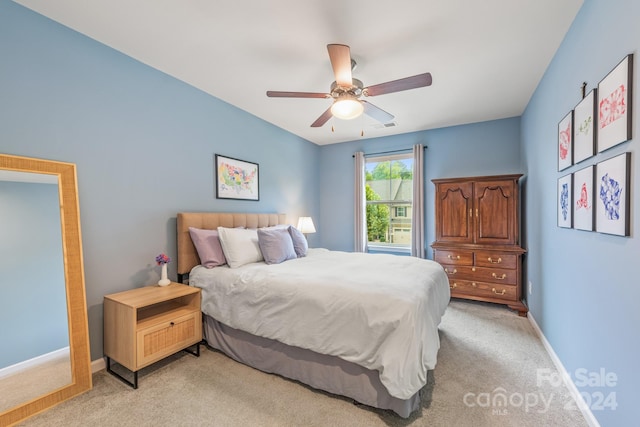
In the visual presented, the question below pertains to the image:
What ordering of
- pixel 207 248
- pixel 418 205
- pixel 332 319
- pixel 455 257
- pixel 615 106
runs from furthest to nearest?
pixel 418 205 < pixel 455 257 < pixel 207 248 < pixel 332 319 < pixel 615 106

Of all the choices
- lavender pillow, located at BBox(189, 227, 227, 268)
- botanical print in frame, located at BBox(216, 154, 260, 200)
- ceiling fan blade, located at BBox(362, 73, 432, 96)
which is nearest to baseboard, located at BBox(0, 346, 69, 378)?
lavender pillow, located at BBox(189, 227, 227, 268)

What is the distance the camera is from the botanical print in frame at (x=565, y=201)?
192cm

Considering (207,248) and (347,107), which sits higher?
(347,107)

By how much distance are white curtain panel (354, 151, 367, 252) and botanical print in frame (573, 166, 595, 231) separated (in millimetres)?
3199

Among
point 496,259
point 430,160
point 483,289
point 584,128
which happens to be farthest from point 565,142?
point 430,160

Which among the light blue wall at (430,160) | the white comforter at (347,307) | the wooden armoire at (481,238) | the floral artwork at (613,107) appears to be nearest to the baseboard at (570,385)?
the wooden armoire at (481,238)

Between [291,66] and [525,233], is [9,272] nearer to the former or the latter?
[291,66]

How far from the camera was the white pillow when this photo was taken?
2.59m

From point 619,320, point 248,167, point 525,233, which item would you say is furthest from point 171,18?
point 525,233

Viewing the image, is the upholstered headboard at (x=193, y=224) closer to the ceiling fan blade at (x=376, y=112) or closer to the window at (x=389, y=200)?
the ceiling fan blade at (x=376, y=112)

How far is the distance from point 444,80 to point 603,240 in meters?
2.07

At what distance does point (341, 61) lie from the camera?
6.24ft

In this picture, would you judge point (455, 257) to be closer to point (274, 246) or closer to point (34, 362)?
point (274, 246)

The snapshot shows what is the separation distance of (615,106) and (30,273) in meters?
3.64
